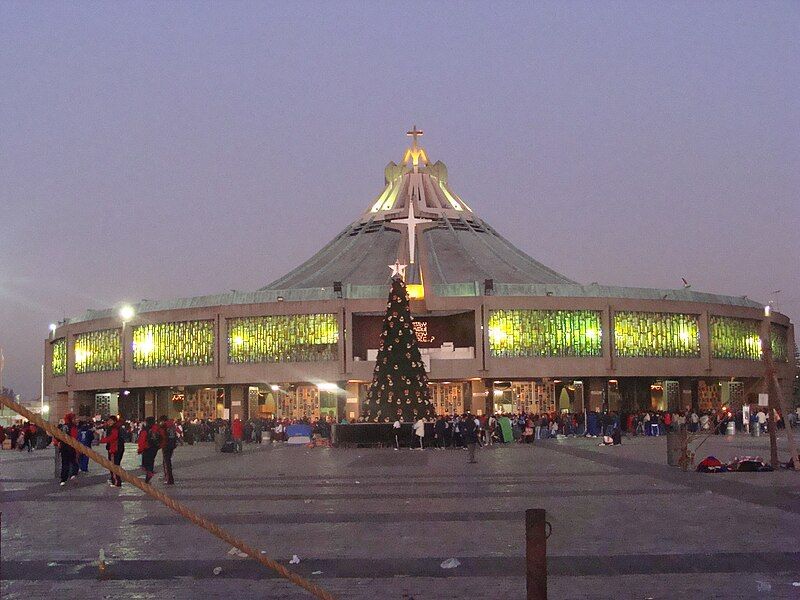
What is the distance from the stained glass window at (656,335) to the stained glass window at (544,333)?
1669mm

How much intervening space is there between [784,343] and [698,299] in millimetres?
13700

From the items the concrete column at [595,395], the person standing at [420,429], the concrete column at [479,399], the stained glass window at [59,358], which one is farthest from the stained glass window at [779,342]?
the stained glass window at [59,358]

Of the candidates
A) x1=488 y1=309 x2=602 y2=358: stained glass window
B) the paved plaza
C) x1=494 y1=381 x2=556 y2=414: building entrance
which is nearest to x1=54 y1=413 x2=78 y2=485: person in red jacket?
the paved plaza

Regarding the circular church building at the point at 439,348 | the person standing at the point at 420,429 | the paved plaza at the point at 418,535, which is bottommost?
the paved plaza at the point at 418,535

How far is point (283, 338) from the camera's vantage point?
6750 cm

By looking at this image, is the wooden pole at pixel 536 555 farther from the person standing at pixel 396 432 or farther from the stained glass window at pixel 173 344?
the stained glass window at pixel 173 344

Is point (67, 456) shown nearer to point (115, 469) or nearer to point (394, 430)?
point (115, 469)

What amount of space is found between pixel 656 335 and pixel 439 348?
14.3 meters

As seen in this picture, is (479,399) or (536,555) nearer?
(536,555)

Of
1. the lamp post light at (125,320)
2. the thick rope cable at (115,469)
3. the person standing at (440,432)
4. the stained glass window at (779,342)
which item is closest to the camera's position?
the thick rope cable at (115,469)

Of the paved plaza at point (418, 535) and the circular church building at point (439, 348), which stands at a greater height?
the circular church building at point (439, 348)

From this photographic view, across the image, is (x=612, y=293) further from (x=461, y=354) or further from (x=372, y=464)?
(x=372, y=464)

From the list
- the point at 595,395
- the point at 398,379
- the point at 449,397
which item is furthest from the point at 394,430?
the point at 595,395

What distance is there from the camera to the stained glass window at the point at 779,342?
76125 mm
